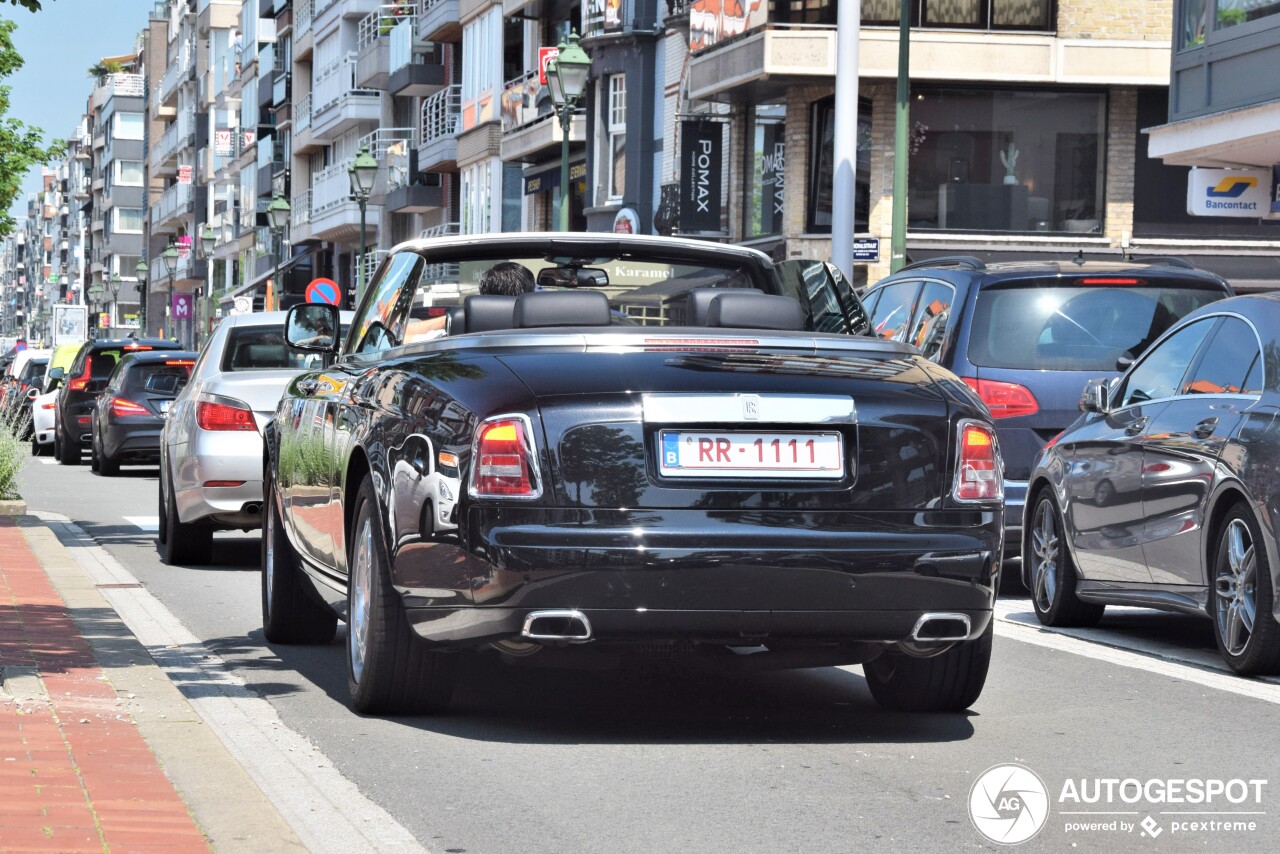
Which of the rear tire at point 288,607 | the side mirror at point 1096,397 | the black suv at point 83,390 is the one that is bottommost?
the black suv at point 83,390

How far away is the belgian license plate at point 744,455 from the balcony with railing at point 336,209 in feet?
205

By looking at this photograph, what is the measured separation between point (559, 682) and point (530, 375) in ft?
6.94

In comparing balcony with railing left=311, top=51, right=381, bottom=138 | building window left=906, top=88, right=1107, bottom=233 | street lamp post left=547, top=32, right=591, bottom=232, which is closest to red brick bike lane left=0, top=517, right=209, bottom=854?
street lamp post left=547, top=32, right=591, bottom=232

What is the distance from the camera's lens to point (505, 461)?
21.7 ft

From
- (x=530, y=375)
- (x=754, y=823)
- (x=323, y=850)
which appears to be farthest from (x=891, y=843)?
(x=530, y=375)

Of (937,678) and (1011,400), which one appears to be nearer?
(937,678)

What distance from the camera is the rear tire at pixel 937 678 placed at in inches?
295

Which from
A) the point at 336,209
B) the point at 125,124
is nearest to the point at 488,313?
the point at 336,209

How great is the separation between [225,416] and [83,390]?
18680mm

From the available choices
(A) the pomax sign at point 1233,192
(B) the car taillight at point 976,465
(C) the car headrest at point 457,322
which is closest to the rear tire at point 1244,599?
(B) the car taillight at point 976,465

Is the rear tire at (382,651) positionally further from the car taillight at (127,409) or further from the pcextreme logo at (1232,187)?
the pcextreme logo at (1232,187)

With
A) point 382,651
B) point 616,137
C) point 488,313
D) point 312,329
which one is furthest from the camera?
point 616,137

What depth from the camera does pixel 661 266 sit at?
27.7ft

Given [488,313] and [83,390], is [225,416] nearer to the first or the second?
[488,313]
